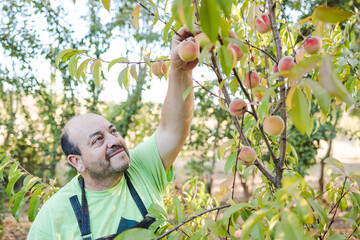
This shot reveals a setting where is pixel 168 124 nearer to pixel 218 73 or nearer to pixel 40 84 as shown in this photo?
pixel 218 73

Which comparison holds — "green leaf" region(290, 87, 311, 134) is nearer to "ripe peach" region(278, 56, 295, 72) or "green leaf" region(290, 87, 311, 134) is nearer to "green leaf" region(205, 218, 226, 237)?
"ripe peach" region(278, 56, 295, 72)

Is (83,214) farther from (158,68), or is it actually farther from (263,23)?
(263,23)

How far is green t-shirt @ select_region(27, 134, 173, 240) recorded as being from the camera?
3.63 ft

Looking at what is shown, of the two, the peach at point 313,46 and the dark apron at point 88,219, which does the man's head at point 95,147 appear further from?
the peach at point 313,46

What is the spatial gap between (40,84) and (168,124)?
254cm

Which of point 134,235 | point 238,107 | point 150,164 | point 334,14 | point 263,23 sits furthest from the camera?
point 150,164

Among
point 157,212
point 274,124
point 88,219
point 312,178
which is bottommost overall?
point 312,178

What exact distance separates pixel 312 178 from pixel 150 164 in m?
6.75

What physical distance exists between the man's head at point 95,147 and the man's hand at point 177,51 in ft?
1.29

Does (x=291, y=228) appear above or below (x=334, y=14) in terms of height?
below

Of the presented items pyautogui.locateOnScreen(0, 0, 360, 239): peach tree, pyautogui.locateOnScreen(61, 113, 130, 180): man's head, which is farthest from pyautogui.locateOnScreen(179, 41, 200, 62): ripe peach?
pyautogui.locateOnScreen(61, 113, 130, 180): man's head

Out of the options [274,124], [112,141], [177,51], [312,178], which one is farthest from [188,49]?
[312,178]

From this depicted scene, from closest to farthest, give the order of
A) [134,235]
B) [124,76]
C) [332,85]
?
1. [332,85]
2. [134,235]
3. [124,76]

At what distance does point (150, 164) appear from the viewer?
4.18 feet
